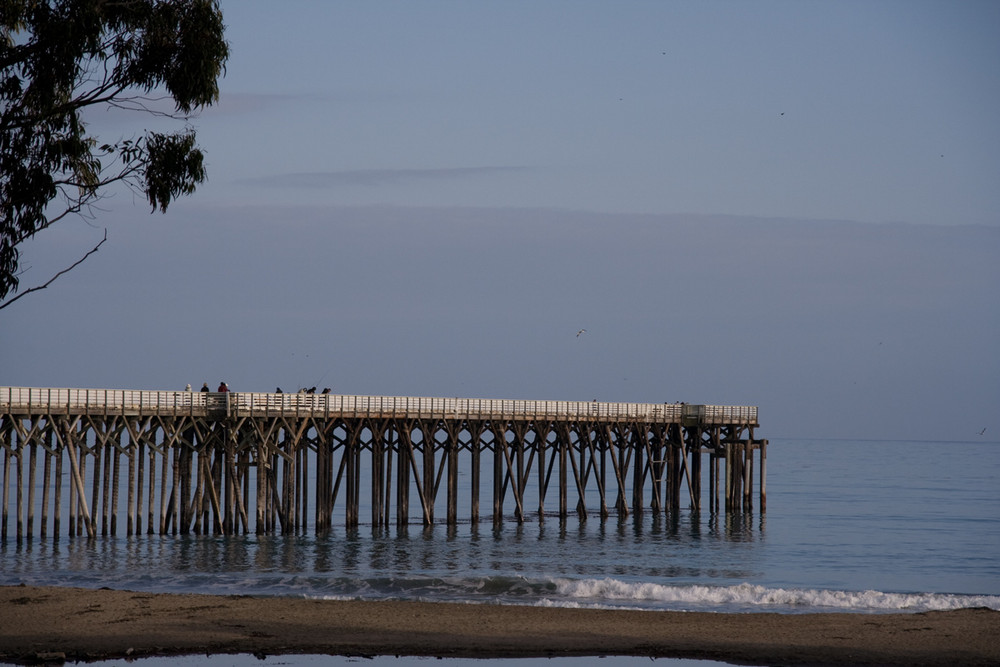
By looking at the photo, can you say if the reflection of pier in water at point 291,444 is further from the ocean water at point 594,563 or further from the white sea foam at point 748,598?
the white sea foam at point 748,598

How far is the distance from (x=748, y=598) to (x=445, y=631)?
1151cm

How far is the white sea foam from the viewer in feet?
101

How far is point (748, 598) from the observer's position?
31906 mm

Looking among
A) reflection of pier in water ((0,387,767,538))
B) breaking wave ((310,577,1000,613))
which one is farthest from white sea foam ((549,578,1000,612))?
reflection of pier in water ((0,387,767,538))

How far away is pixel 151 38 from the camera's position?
2184cm

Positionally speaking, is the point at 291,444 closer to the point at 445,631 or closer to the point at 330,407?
the point at 330,407

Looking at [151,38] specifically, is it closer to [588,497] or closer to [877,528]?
[877,528]

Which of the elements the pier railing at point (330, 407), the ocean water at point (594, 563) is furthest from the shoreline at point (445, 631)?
the pier railing at point (330, 407)

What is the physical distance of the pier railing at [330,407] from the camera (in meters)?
37.6

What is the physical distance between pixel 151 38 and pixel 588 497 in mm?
67470

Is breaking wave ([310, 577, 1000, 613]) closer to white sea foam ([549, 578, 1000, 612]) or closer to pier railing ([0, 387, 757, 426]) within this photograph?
white sea foam ([549, 578, 1000, 612])

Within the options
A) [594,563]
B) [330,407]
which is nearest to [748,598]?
[594,563]

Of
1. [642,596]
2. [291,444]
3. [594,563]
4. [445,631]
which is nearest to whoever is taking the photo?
[445,631]

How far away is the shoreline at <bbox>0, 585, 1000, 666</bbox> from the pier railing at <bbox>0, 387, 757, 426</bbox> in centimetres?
1185
